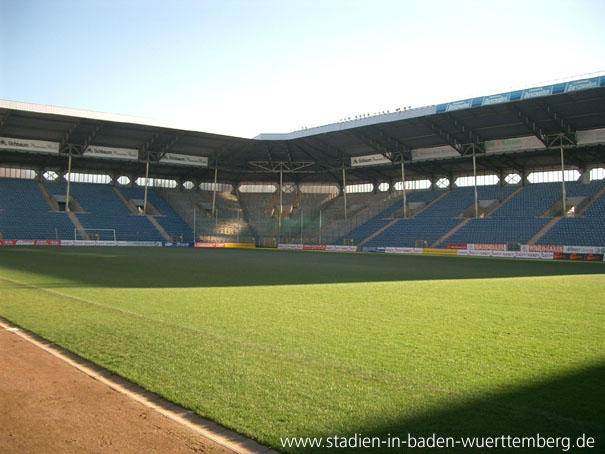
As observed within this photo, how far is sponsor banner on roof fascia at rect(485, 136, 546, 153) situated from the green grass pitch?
33.1 m

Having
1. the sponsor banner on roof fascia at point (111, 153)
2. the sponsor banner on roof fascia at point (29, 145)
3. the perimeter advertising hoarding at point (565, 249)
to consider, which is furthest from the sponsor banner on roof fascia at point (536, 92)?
the sponsor banner on roof fascia at point (29, 145)

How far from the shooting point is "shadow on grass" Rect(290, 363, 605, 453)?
3750 millimetres

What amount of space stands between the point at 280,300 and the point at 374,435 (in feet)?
25.2

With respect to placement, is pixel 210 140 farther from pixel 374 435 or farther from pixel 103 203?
pixel 374 435

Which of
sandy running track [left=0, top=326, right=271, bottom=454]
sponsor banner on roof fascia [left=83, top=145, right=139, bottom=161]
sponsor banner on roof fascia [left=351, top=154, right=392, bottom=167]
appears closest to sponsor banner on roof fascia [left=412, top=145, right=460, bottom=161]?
sponsor banner on roof fascia [left=351, top=154, right=392, bottom=167]

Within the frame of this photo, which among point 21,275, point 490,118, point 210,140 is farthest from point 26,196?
point 490,118

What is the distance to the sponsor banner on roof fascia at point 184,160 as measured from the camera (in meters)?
54.6

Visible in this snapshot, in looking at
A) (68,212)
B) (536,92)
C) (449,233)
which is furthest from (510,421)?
(68,212)

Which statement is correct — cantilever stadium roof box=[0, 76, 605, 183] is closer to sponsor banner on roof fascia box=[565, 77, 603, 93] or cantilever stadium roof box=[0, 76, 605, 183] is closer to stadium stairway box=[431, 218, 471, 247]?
sponsor banner on roof fascia box=[565, 77, 603, 93]

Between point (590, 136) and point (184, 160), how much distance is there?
43576 millimetres

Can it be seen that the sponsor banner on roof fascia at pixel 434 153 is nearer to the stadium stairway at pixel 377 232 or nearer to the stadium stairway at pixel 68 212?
the stadium stairway at pixel 377 232

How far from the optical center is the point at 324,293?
1302 centimetres

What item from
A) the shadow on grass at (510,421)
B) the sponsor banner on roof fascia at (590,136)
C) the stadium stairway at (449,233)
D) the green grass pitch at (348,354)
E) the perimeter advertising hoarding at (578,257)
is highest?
the sponsor banner on roof fascia at (590,136)

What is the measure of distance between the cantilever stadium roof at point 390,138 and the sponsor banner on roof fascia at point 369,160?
56 cm
